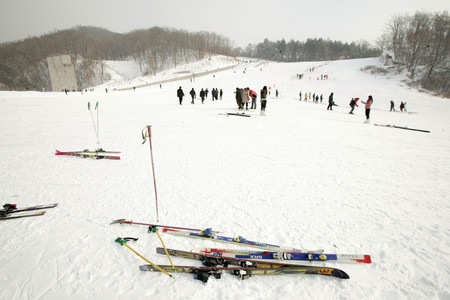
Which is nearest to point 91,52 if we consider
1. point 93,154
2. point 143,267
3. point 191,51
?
point 191,51

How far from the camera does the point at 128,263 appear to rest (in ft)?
8.91

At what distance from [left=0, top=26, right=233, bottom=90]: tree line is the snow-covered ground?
286ft

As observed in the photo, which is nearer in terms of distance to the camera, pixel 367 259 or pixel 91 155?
pixel 367 259

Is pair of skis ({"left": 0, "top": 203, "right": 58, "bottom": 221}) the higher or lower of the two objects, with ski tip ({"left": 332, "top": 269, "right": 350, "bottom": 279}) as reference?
higher

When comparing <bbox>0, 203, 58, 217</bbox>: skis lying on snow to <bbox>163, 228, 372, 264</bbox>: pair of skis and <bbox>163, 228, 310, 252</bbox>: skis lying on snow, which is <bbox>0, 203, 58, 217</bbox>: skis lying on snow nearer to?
<bbox>163, 228, 310, 252</bbox>: skis lying on snow

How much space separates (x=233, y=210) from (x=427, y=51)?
2840 inches

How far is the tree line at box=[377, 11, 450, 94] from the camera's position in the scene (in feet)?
143

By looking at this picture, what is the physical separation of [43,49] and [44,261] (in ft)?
395

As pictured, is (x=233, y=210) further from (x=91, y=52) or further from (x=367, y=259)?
(x=91, y=52)

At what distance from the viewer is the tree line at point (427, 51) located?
43.7 meters

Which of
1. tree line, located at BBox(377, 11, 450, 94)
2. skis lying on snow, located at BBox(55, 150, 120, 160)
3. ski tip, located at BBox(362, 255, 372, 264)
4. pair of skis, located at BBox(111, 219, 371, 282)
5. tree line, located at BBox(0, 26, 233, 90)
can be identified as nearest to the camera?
pair of skis, located at BBox(111, 219, 371, 282)

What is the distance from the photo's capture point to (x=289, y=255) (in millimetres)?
2756

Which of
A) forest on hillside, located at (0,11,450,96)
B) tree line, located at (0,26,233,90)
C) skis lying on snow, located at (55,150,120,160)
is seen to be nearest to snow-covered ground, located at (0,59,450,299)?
skis lying on snow, located at (55,150,120,160)

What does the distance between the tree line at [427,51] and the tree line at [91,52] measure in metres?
80.1
